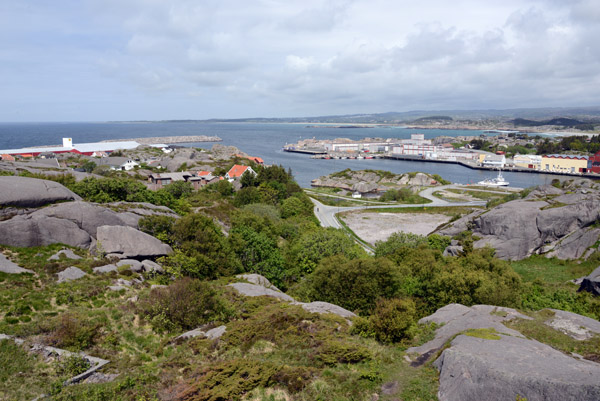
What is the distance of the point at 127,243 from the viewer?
2219 centimetres

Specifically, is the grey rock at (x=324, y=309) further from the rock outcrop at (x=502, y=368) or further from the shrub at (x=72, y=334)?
the shrub at (x=72, y=334)

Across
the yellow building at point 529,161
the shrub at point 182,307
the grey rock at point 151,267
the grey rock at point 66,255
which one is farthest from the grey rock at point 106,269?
the yellow building at point 529,161

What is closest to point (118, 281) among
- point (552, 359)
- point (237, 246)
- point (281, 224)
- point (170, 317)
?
point (170, 317)

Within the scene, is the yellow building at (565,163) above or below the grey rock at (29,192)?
below

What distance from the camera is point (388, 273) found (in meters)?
20.6

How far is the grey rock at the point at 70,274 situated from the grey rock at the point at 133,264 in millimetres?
2023

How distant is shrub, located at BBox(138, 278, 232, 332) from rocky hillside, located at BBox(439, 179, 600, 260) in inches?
1195

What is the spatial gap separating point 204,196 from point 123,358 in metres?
38.9

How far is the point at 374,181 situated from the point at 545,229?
67656 mm

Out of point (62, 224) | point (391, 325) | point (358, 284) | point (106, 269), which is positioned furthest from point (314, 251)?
point (62, 224)

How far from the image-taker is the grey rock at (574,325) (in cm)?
1447

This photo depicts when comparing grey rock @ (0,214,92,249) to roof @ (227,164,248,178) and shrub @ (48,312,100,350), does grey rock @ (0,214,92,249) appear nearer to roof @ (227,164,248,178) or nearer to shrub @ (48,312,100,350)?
shrub @ (48,312,100,350)

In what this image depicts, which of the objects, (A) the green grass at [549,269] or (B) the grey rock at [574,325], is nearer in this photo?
(B) the grey rock at [574,325]

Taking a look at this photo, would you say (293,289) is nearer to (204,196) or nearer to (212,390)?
(212,390)
